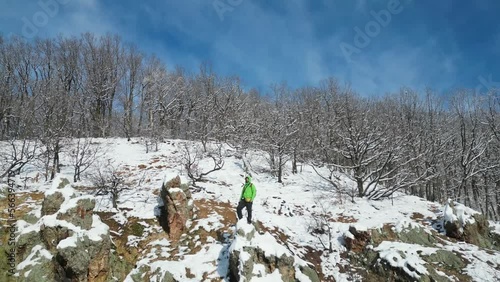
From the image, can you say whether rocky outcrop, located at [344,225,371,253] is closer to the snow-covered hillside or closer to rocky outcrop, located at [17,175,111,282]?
the snow-covered hillside

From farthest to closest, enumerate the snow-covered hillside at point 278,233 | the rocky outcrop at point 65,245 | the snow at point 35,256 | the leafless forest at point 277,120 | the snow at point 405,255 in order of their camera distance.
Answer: the leafless forest at point 277,120, the snow-covered hillside at point 278,233, the snow at point 405,255, the snow at point 35,256, the rocky outcrop at point 65,245

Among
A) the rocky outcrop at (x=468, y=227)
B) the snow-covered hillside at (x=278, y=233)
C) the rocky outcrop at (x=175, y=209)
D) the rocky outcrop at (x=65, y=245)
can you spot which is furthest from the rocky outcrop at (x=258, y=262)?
Answer: the rocky outcrop at (x=468, y=227)

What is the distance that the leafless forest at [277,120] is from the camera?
20.8 m

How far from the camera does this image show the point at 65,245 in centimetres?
896

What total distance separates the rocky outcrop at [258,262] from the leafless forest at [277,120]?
32.8 feet

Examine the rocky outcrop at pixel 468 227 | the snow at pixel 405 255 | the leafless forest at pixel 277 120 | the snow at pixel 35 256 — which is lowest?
the snow at pixel 35 256

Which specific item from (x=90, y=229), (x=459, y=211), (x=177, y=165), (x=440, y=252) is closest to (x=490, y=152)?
(x=459, y=211)

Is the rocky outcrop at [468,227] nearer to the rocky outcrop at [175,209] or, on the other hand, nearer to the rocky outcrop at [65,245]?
the rocky outcrop at [175,209]

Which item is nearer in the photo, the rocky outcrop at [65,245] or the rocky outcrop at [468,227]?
the rocky outcrop at [65,245]

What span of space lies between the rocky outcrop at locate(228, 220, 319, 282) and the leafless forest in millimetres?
10008

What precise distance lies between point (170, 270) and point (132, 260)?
191 cm

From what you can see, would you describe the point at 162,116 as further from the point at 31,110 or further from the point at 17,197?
the point at 17,197

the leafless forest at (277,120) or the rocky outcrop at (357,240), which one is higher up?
the leafless forest at (277,120)

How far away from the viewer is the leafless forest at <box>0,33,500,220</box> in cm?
2081
